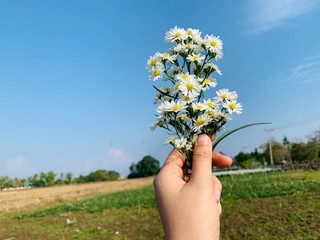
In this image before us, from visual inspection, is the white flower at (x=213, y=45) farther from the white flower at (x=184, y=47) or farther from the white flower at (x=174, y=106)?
the white flower at (x=174, y=106)

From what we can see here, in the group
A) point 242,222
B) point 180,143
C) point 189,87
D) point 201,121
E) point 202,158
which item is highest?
point 189,87

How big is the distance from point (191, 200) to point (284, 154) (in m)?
73.7

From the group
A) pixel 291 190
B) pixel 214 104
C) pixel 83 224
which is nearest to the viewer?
pixel 214 104

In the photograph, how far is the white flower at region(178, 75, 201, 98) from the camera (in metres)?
2.32

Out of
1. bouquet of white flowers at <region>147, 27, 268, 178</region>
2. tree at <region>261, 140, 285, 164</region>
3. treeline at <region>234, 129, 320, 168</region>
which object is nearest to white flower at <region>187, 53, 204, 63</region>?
bouquet of white flowers at <region>147, 27, 268, 178</region>

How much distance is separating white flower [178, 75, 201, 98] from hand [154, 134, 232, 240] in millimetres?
328

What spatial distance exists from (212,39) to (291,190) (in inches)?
610

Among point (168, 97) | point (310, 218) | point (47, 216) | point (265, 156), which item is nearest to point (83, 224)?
point (47, 216)

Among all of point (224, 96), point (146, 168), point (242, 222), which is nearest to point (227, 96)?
point (224, 96)

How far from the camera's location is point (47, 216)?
67.0 feet

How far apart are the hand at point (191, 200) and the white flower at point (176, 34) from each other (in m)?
0.84

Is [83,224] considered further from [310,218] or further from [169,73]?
[169,73]

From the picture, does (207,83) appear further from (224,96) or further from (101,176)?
(101,176)

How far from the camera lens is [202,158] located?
6.91 ft
